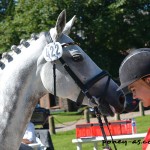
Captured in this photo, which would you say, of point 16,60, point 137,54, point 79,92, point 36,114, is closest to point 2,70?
point 16,60

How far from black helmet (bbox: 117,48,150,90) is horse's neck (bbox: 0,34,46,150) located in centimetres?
152

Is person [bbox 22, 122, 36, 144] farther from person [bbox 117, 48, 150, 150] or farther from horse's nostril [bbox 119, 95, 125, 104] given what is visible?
person [bbox 117, 48, 150, 150]

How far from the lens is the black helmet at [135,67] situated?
9.82ft

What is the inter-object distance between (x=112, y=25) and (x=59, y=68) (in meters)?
23.0

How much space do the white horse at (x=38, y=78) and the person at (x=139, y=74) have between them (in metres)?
1.48

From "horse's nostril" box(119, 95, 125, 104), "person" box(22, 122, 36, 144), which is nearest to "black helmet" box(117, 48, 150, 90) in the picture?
"horse's nostril" box(119, 95, 125, 104)

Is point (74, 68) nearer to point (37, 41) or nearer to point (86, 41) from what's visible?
point (37, 41)

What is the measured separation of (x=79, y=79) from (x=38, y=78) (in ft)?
1.33

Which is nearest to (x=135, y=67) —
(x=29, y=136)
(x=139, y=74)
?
(x=139, y=74)

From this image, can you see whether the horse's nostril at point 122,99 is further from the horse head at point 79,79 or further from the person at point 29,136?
the person at point 29,136

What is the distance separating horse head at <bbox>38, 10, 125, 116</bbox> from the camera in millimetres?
4625

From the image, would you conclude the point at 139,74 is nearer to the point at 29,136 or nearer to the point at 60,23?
the point at 60,23

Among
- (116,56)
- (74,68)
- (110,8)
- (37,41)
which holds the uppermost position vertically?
(110,8)

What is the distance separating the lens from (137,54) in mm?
3043
